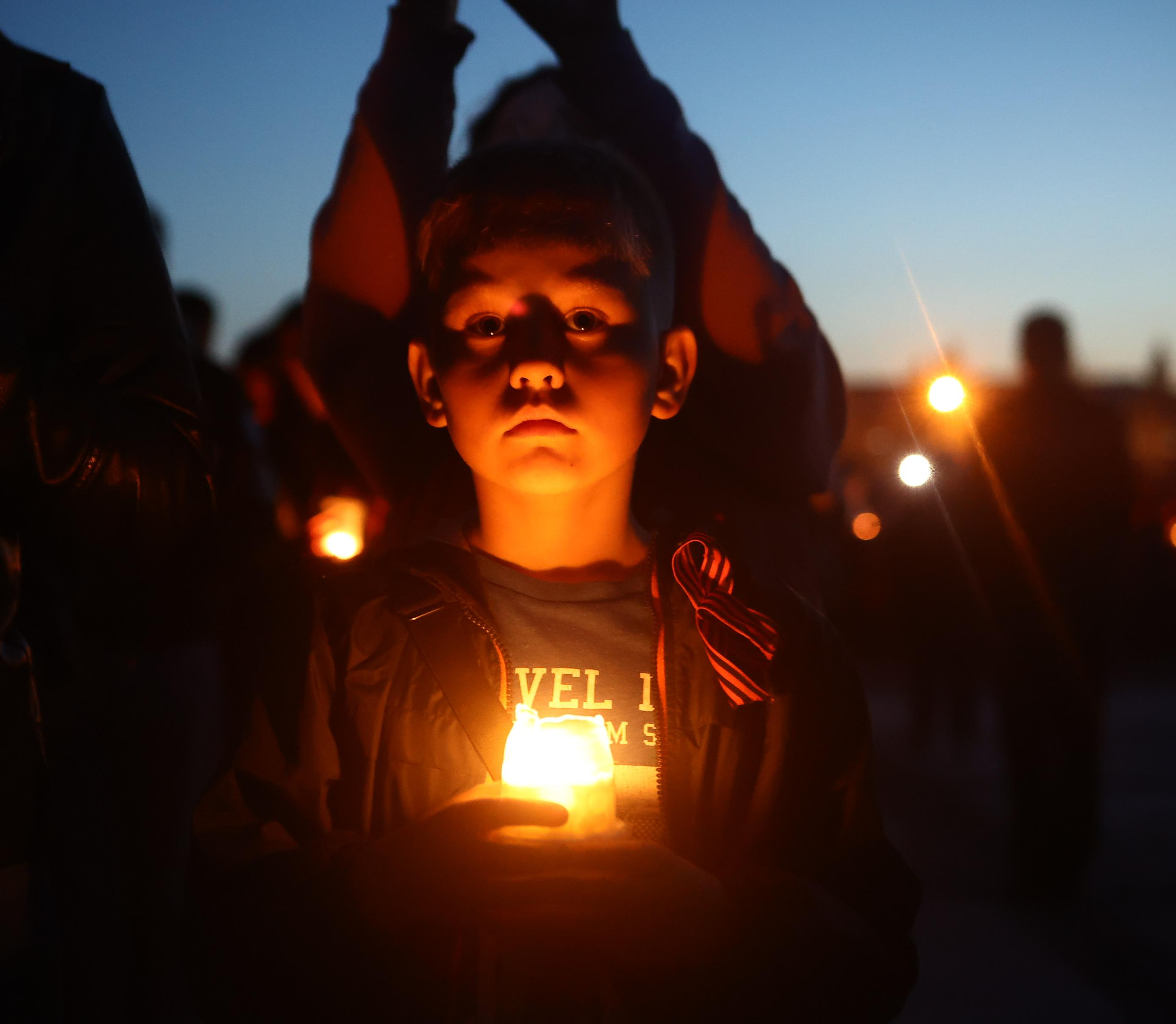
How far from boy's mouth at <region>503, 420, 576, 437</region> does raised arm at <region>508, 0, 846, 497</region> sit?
441 mm

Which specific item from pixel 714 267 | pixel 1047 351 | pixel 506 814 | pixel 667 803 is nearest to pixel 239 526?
pixel 714 267

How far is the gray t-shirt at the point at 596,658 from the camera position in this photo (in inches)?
61.2

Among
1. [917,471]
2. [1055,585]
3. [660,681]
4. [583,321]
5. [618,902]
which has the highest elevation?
[1055,585]

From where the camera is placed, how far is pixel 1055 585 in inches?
193

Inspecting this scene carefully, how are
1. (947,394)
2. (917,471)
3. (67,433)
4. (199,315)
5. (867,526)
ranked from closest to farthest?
(67,433), (917,471), (947,394), (199,315), (867,526)

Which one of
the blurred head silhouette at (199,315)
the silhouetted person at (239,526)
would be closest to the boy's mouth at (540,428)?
the silhouetted person at (239,526)

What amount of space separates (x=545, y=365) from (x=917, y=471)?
2.51 ft

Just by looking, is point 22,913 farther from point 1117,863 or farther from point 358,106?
point 1117,863

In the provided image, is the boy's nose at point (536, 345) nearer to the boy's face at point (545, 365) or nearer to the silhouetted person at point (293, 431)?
the boy's face at point (545, 365)

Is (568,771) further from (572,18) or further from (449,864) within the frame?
(572,18)

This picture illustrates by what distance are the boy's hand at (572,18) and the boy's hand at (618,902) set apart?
4.14 ft

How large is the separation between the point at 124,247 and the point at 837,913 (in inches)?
51.9

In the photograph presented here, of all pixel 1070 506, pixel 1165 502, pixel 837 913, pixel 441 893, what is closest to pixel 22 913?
pixel 441 893

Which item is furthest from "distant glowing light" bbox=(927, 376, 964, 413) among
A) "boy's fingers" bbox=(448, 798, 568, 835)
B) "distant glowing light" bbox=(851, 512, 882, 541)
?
"distant glowing light" bbox=(851, 512, 882, 541)
